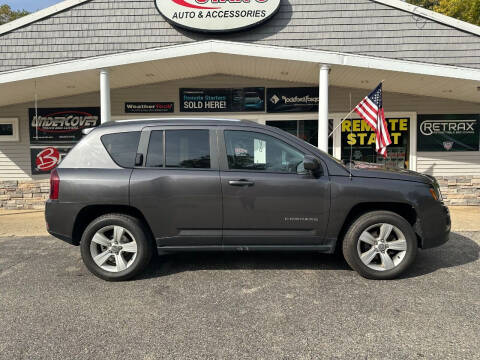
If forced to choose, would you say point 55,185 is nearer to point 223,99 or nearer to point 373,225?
point 373,225

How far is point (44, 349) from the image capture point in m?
2.55

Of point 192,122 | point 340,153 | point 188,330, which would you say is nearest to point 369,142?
point 340,153

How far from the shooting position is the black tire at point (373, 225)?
12.3ft

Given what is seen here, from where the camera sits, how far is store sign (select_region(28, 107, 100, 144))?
905 cm

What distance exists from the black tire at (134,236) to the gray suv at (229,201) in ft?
0.04

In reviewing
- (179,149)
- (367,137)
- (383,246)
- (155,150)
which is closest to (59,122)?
(155,150)

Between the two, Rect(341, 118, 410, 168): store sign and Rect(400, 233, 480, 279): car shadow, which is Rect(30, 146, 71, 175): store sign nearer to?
Rect(341, 118, 410, 168): store sign

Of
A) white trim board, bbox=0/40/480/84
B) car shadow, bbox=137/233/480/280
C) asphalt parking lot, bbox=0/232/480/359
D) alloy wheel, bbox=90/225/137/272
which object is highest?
white trim board, bbox=0/40/480/84

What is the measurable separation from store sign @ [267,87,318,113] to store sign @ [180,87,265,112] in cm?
29

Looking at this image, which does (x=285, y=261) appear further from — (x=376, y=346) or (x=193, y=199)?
(x=376, y=346)

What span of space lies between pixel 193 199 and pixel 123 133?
1134mm

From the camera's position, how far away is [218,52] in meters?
6.95

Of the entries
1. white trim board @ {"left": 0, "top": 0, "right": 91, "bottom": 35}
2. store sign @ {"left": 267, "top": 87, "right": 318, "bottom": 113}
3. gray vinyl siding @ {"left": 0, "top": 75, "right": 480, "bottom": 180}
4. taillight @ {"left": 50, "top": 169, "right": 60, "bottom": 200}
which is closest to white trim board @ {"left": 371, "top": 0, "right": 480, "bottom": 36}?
gray vinyl siding @ {"left": 0, "top": 75, "right": 480, "bottom": 180}

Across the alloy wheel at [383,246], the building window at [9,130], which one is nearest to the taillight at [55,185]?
the alloy wheel at [383,246]
